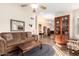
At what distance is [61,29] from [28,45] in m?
0.96

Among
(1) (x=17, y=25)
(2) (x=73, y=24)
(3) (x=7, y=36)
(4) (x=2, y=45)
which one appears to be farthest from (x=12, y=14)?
(2) (x=73, y=24)

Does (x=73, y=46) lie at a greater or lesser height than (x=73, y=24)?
lesser

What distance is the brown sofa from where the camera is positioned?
215cm

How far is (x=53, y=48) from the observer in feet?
7.67

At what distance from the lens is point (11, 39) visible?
225 cm

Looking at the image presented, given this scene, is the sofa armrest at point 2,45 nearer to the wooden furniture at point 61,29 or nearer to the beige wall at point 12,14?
the beige wall at point 12,14

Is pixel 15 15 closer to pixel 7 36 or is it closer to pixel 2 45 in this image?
pixel 7 36

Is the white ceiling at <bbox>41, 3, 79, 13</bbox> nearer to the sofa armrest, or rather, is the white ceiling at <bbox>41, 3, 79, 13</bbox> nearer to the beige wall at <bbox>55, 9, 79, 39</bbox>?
the beige wall at <bbox>55, 9, 79, 39</bbox>

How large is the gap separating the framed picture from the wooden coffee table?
16.2 inches

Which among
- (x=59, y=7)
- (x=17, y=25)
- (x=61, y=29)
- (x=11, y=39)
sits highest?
(x=59, y=7)

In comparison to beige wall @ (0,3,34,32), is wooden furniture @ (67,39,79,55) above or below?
below

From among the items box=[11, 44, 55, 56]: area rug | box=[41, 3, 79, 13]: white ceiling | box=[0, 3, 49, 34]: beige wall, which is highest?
box=[41, 3, 79, 13]: white ceiling

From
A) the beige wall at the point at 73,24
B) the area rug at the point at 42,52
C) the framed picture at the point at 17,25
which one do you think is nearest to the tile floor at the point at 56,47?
the area rug at the point at 42,52

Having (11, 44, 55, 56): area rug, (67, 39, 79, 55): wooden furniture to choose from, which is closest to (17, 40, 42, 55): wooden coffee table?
(11, 44, 55, 56): area rug
